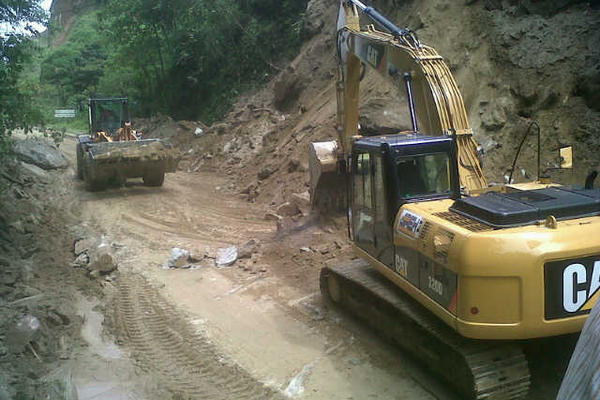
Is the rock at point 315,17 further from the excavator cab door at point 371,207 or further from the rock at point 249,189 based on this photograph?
the excavator cab door at point 371,207

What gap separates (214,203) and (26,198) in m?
3.95

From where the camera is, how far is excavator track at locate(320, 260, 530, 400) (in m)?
4.50

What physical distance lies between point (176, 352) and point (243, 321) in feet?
3.32

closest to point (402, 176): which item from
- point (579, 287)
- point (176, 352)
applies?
point (579, 287)

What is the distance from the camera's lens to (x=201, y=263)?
9203 millimetres

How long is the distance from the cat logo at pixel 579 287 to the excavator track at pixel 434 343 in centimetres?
62

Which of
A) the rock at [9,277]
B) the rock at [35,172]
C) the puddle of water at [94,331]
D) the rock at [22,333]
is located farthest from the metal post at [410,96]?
the rock at [35,172]

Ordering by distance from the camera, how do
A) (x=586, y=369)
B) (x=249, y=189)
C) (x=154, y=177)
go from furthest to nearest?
(x=154, y=177) < (x=249, y=189) < (x=586, y=369)

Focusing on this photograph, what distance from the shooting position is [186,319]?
7.11 meters

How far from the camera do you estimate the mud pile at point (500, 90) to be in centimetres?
991

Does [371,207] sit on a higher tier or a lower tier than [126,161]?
lower

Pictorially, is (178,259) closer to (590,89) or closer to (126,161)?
(126,161)

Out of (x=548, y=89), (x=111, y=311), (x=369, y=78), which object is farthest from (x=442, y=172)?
(x=369, y=78)

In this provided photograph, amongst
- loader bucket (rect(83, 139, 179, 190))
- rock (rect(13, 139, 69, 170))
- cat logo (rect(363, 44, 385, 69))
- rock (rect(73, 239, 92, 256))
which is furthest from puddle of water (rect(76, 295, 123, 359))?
rock (rect(13, 139, 69, 170))
